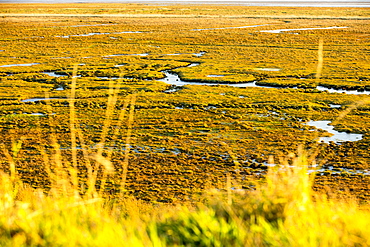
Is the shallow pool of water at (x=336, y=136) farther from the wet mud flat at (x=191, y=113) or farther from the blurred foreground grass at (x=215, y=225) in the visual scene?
the blurred foreground grass at (x=215, y=225)

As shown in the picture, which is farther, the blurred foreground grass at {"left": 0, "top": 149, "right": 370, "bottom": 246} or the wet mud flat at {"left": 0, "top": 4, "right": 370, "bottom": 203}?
the wet mud flat at {"left": 0, "top": 4, "right": 370, "bottom": 203}

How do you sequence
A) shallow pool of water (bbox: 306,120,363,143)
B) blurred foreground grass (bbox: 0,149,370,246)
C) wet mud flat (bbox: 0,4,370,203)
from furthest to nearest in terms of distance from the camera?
1. shallow pool of water (bbox: 306,120,363,143)
2. wet mud flat (bbox: 0,4,370,203)
3. blurred foreground grass (bbox: 0,149,370,246)

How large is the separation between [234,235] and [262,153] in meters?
15.2

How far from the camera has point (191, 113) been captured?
25.9 m

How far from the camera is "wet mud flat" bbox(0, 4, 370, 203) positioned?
16.5m

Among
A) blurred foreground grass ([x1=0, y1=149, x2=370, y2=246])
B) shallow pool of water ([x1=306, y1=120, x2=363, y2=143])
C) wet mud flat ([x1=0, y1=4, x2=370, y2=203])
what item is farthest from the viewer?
shallow pool of water ([x1=306, y1=120, x2=363, y2=143])

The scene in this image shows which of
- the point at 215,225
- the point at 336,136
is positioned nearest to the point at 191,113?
the point at 336,136

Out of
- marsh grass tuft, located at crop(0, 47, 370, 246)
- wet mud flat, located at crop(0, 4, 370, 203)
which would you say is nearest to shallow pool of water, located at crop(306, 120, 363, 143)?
wet mud flat, located at crop(0, 4, 370, 203)

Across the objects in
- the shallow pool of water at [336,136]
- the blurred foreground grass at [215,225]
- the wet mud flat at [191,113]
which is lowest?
the shallow pool of water at [336,136]

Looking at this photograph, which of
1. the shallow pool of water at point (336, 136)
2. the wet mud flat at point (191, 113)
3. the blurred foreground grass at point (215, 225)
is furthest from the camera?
the shallow pool of water at point (336, 136)

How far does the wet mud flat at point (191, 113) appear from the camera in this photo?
54.2 ft

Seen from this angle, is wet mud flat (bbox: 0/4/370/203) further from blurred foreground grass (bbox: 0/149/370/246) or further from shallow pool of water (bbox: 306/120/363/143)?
blurred foreground grass (bbox: 0/149/370/246)

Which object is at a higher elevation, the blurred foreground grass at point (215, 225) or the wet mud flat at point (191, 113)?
the blurred foreground grass at point (215, 225)

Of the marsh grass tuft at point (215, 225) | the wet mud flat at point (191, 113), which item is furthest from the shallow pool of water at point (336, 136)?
the marsh grass tuft at point (215, 225)
